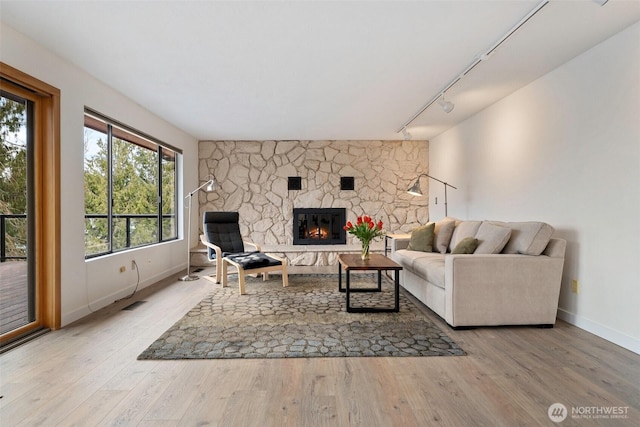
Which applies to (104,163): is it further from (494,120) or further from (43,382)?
(494,120)

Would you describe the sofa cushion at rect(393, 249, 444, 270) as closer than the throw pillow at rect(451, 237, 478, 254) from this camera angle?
No

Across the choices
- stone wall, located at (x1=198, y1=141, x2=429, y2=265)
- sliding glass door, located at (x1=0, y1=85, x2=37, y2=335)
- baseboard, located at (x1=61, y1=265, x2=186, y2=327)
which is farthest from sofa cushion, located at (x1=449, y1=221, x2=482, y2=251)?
sliding glass door, located at (x1=0, y1=85, x2=37, y2=335)

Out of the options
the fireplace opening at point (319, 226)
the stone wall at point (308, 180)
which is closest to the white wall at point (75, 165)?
the stone wall at point (308, 180)

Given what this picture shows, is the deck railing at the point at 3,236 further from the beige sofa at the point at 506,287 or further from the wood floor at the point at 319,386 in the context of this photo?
the beige sofa at the point at 506,287

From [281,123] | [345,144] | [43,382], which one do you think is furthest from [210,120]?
[43,382]

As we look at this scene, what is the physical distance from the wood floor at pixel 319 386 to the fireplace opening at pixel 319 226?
13.2ft

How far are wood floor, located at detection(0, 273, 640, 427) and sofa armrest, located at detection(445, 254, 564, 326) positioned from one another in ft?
0.88

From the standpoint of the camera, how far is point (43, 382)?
1.99m

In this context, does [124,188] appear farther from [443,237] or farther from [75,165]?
[443,237]

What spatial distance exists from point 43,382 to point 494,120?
4892 millimetres

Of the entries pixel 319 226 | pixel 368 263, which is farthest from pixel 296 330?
pixel 319 226

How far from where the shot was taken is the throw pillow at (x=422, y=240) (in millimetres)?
4398

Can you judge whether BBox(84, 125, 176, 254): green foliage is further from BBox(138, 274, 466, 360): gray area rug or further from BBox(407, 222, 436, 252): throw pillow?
BBox(407, 222, 436, 252): throw pillow

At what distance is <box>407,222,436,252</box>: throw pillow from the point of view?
4.40 m
